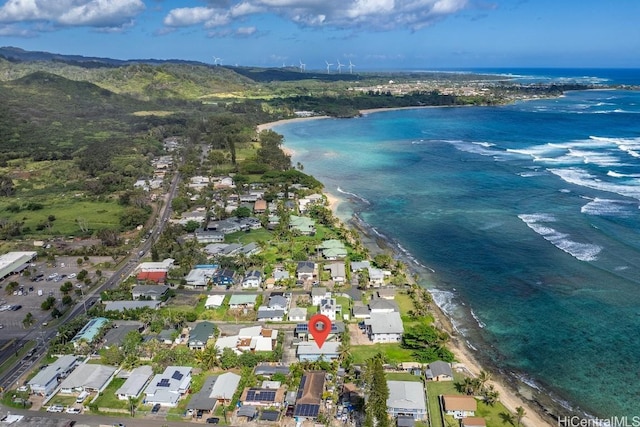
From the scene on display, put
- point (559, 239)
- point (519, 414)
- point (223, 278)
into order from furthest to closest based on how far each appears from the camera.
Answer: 1. point (559, 239)
2. point (223, 278)
3. point (519, 414)

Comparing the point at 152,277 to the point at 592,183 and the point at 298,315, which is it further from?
the point at 592,183

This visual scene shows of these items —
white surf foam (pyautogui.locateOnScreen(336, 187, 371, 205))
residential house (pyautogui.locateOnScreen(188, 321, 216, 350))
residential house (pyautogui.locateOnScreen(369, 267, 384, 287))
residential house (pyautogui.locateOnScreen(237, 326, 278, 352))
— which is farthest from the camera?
white surf foam (pyautogui.locateOnScreen(336, 187, 371, 205))

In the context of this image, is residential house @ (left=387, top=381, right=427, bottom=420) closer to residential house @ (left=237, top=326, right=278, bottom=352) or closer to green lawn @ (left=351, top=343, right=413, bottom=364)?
green lawn @ (left=351, top=343, right=413, bottom=364)

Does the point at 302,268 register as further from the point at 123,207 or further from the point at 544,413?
the point at 123,207

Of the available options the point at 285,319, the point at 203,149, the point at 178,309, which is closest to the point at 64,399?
the point at 178,309

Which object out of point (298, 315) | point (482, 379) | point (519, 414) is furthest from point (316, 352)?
point (519, 414)

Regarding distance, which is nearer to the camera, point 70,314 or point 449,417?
point 449,417

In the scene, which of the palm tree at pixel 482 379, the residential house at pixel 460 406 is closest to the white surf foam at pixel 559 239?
the palm tree at pixel 482 379

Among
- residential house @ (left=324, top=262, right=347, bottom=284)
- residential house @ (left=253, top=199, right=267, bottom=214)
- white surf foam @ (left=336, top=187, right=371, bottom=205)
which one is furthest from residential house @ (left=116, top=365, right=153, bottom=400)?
white surf foam @ (left=336, top=187, right=371, bottom=205)

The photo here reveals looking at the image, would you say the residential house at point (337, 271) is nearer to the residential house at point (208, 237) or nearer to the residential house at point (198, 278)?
the residential house at point (198, 278)
